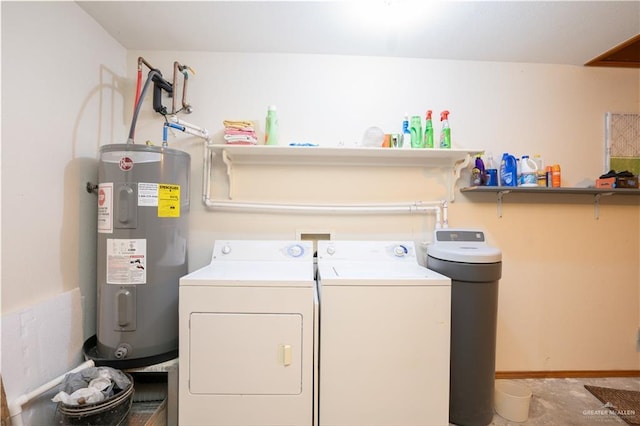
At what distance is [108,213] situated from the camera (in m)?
1.36

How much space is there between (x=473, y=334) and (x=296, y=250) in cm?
115

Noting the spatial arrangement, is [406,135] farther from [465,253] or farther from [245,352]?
[245,352]

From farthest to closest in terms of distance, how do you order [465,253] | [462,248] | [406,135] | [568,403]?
[406,135] < [568,403] < [462,248] < [465,253]

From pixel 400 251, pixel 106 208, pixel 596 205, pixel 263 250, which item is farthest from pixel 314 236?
pixel 596 205

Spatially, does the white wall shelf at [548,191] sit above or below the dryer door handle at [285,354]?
above

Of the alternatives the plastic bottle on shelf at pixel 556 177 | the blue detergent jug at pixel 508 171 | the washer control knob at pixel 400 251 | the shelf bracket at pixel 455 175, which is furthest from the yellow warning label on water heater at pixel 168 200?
the plastic bottle on shelf at pixel 556 177

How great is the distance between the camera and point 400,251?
5.73ft

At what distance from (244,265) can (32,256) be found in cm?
101

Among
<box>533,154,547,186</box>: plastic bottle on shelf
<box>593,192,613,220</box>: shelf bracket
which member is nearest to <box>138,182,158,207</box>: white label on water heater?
<box>533,154,547,186</box>: plastic bottle on shelf

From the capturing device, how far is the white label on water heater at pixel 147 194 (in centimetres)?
136

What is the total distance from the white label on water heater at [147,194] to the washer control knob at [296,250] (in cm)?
83

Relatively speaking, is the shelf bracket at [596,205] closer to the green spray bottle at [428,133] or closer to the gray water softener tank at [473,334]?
the gray water softener tank at [473,334]

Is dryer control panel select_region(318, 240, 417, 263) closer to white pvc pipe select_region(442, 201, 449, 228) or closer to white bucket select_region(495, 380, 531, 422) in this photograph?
white pvc pipe select_region(442, 201, 449, 228)

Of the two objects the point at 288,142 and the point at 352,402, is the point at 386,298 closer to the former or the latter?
the point at 352,402
